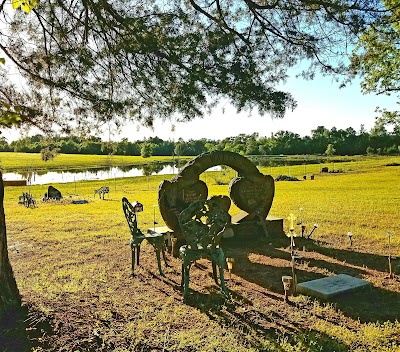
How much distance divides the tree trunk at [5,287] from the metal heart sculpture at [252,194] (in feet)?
16.4

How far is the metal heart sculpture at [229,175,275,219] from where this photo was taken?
8344mm

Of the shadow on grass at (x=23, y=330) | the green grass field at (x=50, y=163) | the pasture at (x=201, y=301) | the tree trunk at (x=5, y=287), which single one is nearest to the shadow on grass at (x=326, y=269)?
the pasture at (x=201, y=301)

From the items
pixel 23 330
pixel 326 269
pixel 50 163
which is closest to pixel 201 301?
pixel 23 330

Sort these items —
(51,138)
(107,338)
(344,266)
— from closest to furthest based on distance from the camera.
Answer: (107,338), (51,138), (344,266)

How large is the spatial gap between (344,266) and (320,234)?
263cm

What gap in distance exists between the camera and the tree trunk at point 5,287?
163 inches

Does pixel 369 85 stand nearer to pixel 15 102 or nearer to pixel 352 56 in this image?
pixel 352 56

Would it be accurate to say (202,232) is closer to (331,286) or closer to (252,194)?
(331,286)

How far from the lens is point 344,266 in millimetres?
6387

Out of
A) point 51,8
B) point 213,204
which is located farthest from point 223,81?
point 51,8

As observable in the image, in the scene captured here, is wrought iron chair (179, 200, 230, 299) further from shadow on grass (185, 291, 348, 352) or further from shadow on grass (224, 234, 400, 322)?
shadow on grass (224, 234, 400, 322)

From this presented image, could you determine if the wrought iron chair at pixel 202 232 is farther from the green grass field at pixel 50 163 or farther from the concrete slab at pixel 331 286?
the green grass field at pixel 50 163

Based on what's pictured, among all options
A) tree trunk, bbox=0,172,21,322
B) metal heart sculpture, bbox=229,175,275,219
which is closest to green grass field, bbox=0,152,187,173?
metal heart sculpture, bbox=229,175,275,219

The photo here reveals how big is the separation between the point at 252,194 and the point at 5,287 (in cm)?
535
